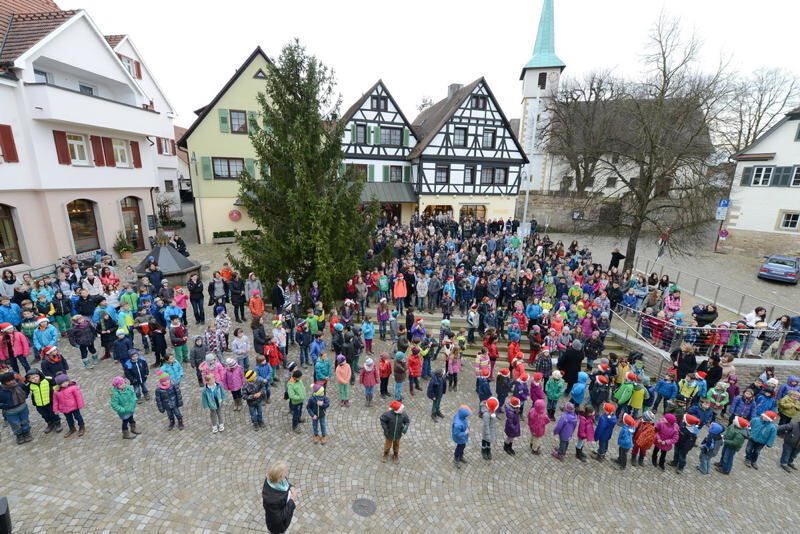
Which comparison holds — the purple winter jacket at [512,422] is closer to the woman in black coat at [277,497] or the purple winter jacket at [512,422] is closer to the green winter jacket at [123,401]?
the woman in black coat at [277,497]

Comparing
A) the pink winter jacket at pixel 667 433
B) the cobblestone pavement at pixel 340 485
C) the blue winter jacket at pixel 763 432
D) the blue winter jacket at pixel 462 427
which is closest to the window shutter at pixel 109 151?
the cobblestone pavement at pixel 340 485

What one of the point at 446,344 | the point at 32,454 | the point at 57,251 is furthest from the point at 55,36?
the point at 446,344

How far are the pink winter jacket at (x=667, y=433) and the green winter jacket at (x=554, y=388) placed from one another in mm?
2038

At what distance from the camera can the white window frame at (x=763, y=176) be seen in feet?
86.8

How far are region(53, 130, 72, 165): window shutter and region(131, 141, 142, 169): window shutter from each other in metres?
4.17

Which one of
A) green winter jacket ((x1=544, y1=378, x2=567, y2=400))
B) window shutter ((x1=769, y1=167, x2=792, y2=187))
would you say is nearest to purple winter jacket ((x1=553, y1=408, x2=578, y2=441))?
green winter jacket ((x1=544, y1=378, x2=567, y2=400))

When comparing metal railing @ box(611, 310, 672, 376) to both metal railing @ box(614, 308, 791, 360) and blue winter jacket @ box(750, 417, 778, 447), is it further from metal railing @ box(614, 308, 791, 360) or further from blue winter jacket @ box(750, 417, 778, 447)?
blue winter jacket @ box(750, 417, 778, 447)

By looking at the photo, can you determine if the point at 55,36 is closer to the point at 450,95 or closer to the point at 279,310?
the point at 279,310

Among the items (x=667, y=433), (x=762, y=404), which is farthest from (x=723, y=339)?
(x=667, y=433)

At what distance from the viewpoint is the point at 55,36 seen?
55.5ft

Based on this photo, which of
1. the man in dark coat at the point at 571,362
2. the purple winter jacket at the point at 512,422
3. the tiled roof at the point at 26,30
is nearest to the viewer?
the purple winter jacket at the point at 512,422

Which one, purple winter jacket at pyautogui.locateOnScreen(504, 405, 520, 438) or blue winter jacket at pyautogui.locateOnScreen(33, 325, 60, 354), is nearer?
purple winter jacket at pyautogui.locateOnScreen(504, 405, 520, 438)

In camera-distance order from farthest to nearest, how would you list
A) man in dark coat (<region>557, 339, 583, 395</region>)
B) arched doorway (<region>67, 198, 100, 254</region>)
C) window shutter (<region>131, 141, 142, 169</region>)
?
window shutter (<region>131, 141, 142, 169</region>) → arched doorway (<region>67, 198, 100, 254</region>) → man in dark coat (<region>557, 339, 583, 395</region>)

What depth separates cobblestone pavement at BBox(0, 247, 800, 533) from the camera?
607cm
